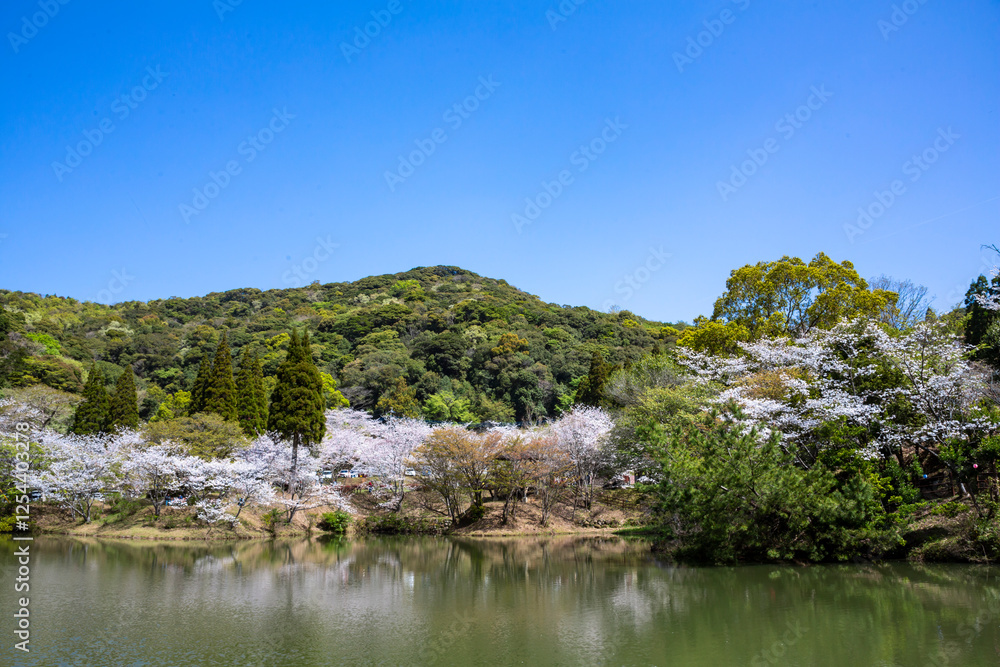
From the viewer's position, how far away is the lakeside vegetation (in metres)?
16.1

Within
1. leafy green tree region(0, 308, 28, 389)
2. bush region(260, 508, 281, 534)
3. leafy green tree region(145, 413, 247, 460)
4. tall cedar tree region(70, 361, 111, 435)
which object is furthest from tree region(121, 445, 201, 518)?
leafy green tree region(0, 308, 28, 389)

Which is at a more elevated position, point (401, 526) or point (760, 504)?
point (760, 504)

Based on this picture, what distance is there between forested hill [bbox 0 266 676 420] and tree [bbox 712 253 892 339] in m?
15.1

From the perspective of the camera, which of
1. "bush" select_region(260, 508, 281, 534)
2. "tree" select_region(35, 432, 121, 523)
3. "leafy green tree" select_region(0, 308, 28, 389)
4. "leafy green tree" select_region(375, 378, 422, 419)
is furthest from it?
"leafy green tree" select_region(375, 378, 422, 419)

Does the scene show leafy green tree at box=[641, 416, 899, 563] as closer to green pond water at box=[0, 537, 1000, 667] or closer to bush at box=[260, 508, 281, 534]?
green pond water at box=[0, 537, 1000, 667]

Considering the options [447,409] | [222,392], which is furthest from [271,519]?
[447,409]

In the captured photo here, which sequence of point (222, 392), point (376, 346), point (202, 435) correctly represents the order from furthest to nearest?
point (376, 346), point (222, 392), point (202, 435)

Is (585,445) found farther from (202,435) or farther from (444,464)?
(202,435)

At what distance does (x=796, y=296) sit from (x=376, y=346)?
45.7 m

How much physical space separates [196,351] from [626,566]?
5482cm

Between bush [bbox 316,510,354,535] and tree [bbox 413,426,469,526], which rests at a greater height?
tree [bbox 413,426,469,526]

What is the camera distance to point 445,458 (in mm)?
27547

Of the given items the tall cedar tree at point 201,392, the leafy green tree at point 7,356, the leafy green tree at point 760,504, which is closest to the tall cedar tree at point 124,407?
the tall cedar tree at point 201,392

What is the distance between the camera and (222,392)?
30.6m
